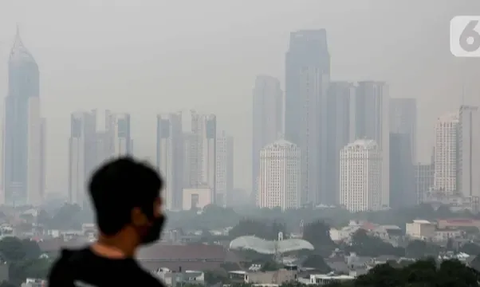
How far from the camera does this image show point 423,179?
16234 millimetres

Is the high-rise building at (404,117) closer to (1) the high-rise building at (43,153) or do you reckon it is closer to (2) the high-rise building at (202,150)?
(2) the high-rise building at (202,150)

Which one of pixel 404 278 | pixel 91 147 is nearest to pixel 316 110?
pixel 91 147

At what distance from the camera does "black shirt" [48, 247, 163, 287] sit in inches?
18.1

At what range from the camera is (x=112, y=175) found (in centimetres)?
47

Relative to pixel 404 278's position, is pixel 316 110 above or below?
above

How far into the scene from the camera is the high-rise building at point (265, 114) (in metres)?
16.2

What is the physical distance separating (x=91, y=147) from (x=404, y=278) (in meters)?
9.11

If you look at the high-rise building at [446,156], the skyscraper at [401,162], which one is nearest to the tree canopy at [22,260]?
the skyscraper at [401,162]

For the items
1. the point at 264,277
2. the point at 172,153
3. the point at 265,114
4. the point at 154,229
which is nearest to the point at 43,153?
the point at 172,153

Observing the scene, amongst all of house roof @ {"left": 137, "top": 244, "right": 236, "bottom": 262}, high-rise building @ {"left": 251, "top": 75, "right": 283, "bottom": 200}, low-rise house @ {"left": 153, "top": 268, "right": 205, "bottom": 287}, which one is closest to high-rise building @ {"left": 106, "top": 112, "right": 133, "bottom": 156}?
high-rise building @ {"left": 251, "top": 75, "right": 283, "bottom": 200}

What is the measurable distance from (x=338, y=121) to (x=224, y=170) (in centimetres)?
208

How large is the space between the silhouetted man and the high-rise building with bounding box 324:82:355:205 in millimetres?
15950

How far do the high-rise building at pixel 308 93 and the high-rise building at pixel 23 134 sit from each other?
4085 millimetres

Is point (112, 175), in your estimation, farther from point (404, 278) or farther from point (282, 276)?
point (282, 276)
